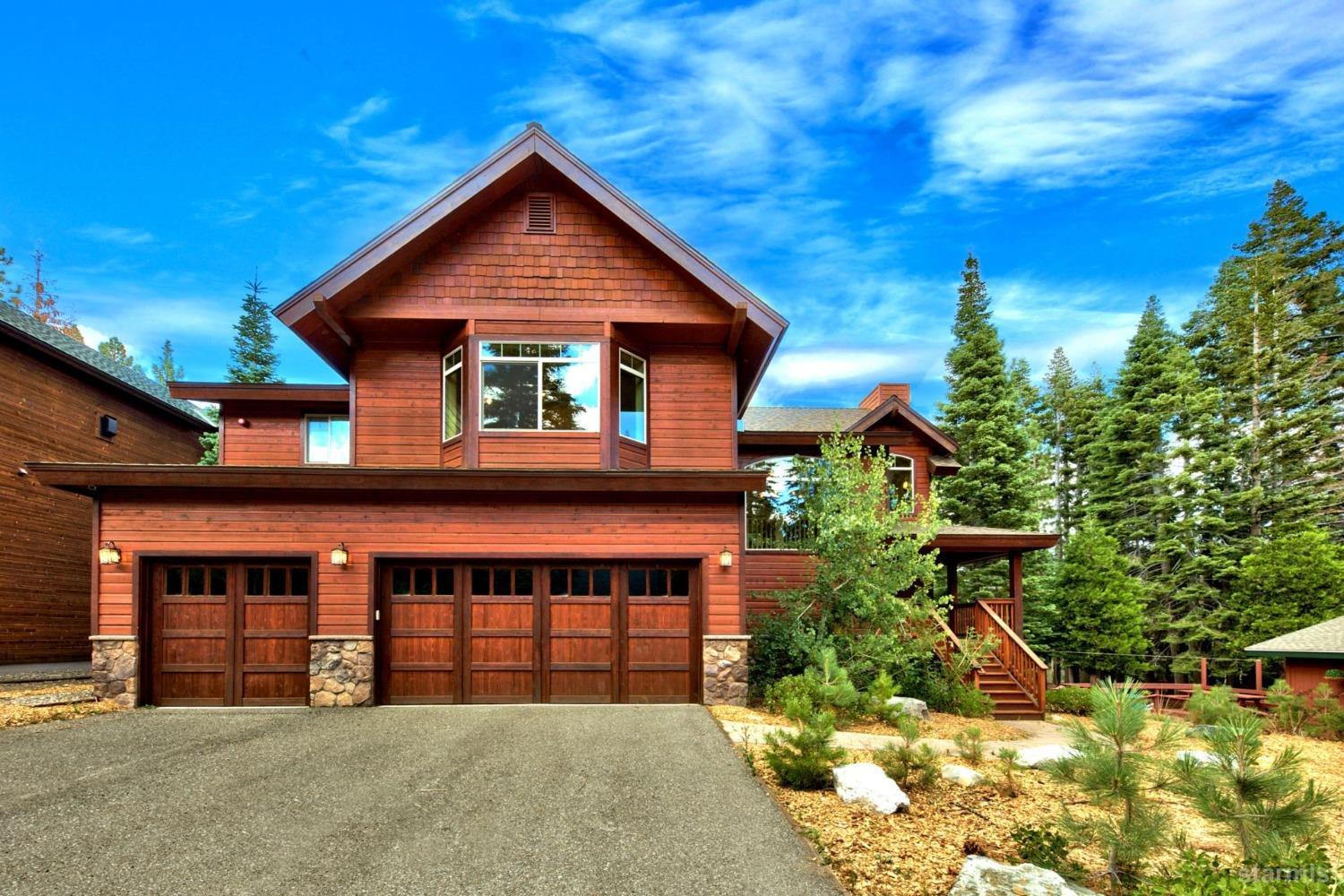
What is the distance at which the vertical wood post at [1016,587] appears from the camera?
44.5 feet

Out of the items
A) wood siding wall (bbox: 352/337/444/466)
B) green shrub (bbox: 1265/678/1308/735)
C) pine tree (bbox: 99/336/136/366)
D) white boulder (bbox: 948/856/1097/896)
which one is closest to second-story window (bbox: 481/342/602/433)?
wood siding wall (bbox: 352/337/444/466)

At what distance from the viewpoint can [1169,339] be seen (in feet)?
86.6

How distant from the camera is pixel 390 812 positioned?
536 cm

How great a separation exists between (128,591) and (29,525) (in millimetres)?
7889

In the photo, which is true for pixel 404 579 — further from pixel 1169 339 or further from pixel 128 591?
pixel 1169 339

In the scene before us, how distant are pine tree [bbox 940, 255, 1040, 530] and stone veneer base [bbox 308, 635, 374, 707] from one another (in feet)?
70.9

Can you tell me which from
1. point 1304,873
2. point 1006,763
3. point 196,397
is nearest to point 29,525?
point 196,397

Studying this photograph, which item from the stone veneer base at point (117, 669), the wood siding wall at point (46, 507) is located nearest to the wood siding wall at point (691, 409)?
the stone veneer base at point (117, 669)

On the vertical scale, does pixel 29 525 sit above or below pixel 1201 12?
below

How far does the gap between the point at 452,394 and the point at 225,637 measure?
187 inches

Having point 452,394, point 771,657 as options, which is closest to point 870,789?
point 771,657

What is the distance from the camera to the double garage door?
977 centimetres

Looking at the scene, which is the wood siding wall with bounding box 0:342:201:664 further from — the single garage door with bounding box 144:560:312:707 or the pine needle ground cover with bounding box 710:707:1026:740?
the pine needle ground cover with bounding box 710:707:1026:740

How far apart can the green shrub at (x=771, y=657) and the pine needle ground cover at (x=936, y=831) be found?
3.62m
